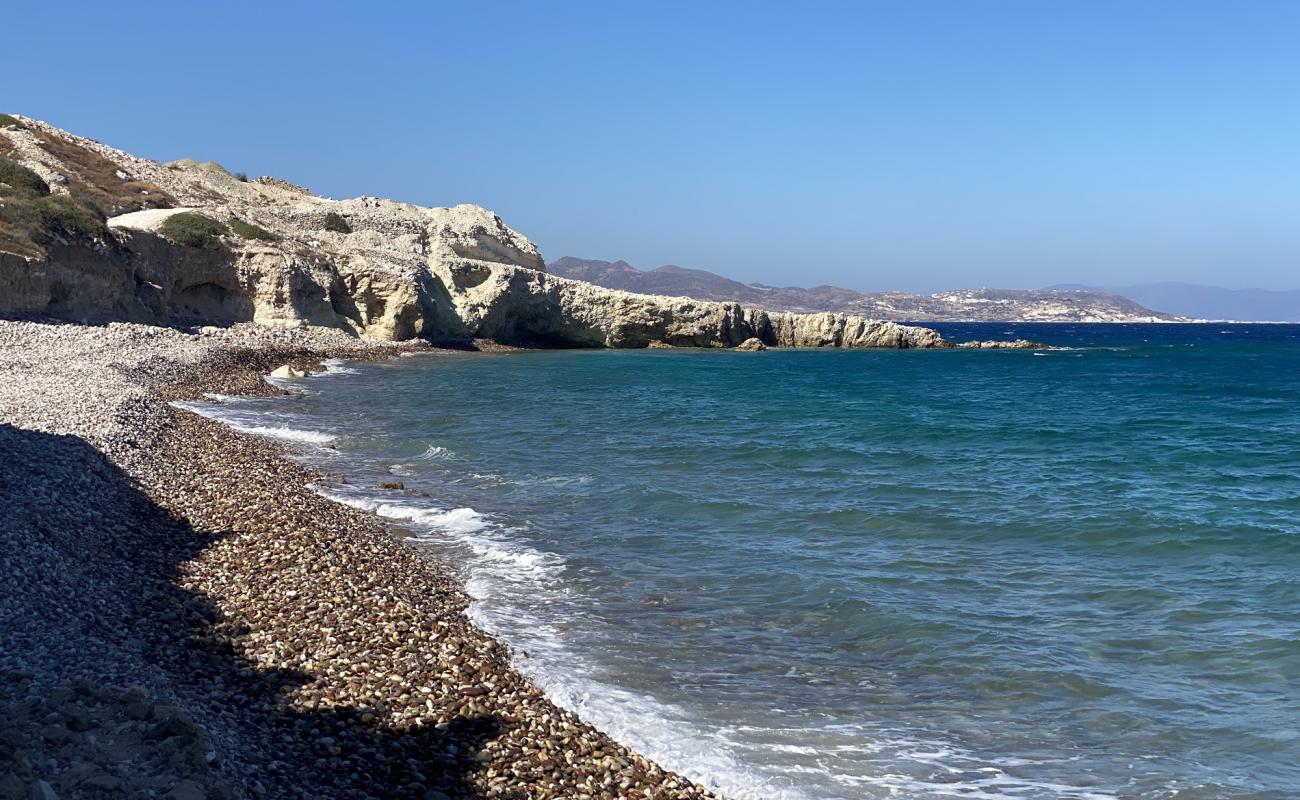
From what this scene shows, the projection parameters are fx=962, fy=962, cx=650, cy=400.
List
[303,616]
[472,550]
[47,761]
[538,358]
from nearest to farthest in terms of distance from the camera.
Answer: [47,761], [303,616], [472,550], [538,358]

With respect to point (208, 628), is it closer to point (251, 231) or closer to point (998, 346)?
point (251, 231)

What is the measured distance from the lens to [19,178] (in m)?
37.5

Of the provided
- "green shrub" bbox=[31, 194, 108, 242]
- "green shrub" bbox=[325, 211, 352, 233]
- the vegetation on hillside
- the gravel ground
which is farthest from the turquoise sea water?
"green shrub" bbox=[325, 211, 352, 233]

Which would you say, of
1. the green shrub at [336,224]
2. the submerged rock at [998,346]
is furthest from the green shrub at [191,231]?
the submerged rock at [998,346]

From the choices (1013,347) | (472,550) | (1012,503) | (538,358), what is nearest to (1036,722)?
(472,550)

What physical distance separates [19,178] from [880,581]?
39037 millimetres

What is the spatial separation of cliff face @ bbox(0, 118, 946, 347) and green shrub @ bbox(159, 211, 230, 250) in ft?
1.13

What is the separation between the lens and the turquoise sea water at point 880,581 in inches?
299

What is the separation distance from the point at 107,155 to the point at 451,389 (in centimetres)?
4223

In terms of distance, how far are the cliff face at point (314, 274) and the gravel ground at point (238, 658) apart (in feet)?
77.3

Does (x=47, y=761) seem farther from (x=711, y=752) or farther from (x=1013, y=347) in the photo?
(x=1013, y=347)

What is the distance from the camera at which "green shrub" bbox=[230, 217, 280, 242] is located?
50500mm

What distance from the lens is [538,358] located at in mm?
53500

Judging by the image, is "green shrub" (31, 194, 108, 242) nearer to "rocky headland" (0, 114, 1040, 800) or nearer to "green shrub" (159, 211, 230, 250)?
"rocky headland" (0, 114, 1040, 800)
